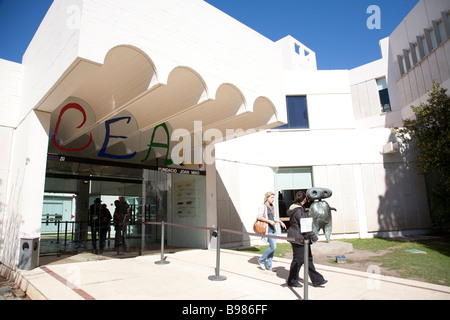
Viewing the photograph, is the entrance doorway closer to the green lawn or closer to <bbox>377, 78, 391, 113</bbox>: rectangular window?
the green lawn

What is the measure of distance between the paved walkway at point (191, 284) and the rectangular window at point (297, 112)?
9.34 m

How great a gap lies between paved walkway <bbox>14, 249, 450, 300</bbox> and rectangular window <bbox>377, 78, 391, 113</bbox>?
1956 centimetres

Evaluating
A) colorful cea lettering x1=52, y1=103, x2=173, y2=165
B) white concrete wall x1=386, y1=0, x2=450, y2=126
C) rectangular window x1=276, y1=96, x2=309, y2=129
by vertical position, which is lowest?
colorful cea lettering x1=52, y1=103, x2=173, y2=165

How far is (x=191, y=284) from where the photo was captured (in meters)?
5.55

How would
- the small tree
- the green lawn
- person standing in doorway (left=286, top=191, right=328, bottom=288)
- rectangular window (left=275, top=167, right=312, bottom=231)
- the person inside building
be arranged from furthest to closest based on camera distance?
rectangular window (left=275, top=167, right=312, bottom=231)
the small tree
the person inside building
the green lawn
person standing in doorway (left=286, top=191, right=328, bottom=288)

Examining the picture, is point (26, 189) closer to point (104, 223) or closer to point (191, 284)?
point (104, 223)

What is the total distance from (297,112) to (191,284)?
39.4 feet

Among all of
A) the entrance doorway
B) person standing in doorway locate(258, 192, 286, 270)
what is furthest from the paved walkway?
the entrance doorway

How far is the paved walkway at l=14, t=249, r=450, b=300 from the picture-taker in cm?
481

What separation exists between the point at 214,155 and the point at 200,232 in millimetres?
2962

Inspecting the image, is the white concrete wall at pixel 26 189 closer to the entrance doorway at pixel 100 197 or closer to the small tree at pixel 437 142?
the entrance doorway at pixel 100 197

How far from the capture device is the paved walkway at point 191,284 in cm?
481

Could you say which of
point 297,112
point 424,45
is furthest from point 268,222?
point 424,45
